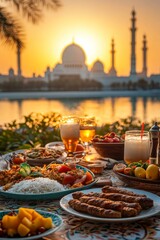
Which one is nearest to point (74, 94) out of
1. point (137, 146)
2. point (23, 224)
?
point (137, 146)

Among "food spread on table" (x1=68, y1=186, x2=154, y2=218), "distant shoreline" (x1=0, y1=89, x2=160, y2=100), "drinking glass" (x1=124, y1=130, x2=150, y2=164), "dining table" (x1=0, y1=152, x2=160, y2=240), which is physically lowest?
"dining table" (x1=0, y1=152, x2=160, y2=240)

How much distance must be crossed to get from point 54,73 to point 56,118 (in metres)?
64.2

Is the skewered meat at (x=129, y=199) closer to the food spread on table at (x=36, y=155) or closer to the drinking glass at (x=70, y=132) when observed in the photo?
the food spread on table at (x=36, y=155)

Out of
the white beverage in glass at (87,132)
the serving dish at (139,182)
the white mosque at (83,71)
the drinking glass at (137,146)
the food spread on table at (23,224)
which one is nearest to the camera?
the food spread on table at (23,224)

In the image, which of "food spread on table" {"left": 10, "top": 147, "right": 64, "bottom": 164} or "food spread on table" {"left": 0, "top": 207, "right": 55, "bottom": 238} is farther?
"food spread on table" {"left": 10, "top": 147, "right": 64, "bottom": 164}

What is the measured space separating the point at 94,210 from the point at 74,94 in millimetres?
54559

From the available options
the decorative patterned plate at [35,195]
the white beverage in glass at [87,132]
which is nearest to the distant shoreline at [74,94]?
the white beverage in glass at [87,132]

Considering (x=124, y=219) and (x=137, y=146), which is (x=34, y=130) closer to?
(x=137, y=146)

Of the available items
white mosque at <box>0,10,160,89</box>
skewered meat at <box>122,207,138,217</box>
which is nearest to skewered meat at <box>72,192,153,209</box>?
skewered meat at <box>122,207,138,217</box>

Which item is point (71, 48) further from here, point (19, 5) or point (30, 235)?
point (30, 235)

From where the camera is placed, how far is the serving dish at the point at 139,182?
232 centimetres

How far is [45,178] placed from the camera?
7.84 feet

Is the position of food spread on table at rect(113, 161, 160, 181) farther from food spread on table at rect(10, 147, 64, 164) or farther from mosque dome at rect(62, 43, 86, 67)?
mosque dome at rect(62, 43, 86, 67)

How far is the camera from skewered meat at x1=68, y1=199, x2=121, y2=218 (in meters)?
1.85
